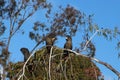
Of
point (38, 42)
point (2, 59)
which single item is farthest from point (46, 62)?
point (38, 42)

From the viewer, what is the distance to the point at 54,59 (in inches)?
225

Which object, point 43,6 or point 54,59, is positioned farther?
point 43,6

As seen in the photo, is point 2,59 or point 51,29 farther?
point 51,29

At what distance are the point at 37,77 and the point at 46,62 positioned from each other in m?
0.36

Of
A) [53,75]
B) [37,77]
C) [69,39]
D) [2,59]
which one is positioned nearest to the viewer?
[53,75]

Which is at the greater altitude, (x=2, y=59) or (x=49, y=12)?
(x=49, y=12)

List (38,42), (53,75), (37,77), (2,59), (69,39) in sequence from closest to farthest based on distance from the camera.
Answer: (53,75), (37,77), (69,39), (2,59), (38,42)

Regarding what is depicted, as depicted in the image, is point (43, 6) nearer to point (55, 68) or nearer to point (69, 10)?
point (69, 10)

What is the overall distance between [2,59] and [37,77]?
17.9 m

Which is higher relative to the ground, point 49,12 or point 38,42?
point 49,12

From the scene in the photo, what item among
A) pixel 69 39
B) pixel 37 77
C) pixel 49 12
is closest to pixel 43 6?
pixel 49 12

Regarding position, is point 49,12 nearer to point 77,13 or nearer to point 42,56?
point 77,13

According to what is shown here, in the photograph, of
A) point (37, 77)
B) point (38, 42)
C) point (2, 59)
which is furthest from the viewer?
point (38, 42)

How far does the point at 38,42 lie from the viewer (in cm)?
2594
